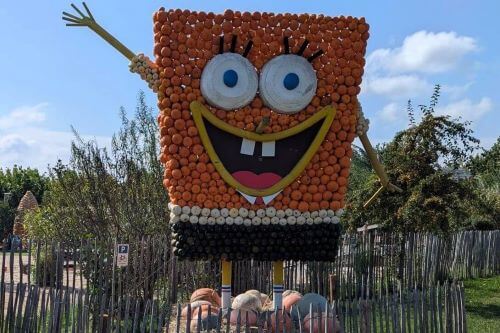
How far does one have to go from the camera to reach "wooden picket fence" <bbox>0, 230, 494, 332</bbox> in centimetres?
571

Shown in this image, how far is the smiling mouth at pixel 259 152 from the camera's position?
5895mm

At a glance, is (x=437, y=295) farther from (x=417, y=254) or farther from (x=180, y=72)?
(x=417, y=254)

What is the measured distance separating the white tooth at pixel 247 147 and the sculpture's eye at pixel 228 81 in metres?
0.37

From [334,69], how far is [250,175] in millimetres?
1374

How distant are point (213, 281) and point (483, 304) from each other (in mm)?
4637

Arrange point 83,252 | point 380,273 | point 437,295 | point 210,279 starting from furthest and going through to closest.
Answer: point 380,273 → point 210,279 → point 83,252 → point 437,295

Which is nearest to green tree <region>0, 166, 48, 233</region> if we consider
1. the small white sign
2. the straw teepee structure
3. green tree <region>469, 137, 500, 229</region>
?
the straw teepee structure

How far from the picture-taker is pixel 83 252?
26.9 feet

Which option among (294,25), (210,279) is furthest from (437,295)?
(210,279)

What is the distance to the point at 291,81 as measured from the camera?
5.91 m

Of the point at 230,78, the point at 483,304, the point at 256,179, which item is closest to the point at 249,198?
the point at 256,179

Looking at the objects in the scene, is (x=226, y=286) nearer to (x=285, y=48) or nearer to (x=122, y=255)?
(x=122, y=255)

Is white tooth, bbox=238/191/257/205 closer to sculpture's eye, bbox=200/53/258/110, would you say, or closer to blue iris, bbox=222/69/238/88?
sculpture's eye, bbox=200/53/258/110

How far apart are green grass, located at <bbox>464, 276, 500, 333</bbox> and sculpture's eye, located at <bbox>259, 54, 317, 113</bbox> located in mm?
4236
